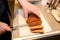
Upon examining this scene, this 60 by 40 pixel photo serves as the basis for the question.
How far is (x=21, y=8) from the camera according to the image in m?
0.89

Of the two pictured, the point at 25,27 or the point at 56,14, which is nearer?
the point at 25,27

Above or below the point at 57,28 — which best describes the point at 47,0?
above

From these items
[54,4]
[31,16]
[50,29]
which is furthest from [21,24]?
[54,4]

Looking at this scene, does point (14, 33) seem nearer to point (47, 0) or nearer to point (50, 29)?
point (50, 29)

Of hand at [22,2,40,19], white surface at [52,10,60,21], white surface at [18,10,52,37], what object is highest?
hand at [22,2,40,19]

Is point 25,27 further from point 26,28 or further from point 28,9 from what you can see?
point 28,9

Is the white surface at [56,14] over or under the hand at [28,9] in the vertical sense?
under

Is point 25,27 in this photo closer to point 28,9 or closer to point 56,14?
point 28,9

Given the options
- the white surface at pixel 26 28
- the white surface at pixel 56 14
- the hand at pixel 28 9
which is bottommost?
the white surface at pixel 26 28

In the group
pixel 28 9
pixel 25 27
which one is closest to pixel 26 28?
pixel 25 27

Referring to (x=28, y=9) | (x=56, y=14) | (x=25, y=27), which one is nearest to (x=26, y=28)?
(x=25, y=27)

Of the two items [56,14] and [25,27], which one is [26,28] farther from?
[56,14]

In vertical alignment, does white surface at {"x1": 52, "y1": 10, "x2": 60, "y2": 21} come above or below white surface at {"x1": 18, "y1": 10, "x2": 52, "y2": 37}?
above

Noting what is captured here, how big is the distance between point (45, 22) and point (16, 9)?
0.24 meters
